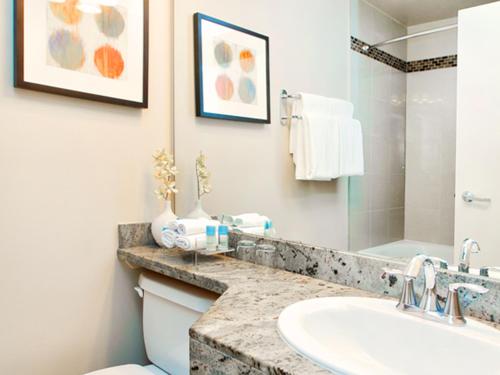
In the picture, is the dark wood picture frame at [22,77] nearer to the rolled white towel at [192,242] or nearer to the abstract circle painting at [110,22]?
the abstract circle painting at [110,22]

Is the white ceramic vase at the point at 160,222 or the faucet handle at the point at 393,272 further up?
the white ceramic vase at the point at 160,222

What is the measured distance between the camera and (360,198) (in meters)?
1.23

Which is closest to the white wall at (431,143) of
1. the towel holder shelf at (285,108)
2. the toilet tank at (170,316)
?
the towel holder shelf at (285,108)

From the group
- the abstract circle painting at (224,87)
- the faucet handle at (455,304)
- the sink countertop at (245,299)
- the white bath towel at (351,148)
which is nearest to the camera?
the sink countertop at (245,299)

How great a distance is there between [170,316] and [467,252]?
0.95m

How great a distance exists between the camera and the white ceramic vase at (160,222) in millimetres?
1556

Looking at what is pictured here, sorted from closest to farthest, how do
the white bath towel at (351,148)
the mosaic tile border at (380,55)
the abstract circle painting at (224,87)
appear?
1. the mosaic tile border at (380,55)
2. the white bath towel at (351,148)
3. the abstract circle painting at (224,87)

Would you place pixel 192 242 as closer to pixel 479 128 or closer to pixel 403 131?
pixel 403 131

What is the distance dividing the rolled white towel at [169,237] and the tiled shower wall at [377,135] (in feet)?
1.92

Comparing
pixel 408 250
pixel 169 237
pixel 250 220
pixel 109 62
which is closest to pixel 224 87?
pixel 109 62

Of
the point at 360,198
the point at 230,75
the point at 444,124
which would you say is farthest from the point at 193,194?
the point at 444,124

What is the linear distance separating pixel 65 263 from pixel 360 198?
1.01 meters

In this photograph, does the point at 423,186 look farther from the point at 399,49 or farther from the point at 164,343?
the point at 164,343

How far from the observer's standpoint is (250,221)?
155 centimetres
